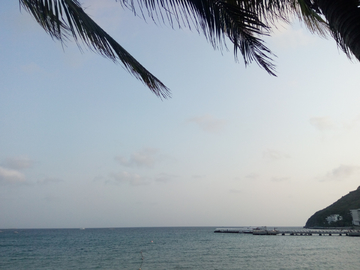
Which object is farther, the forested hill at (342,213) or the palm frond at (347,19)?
the forested hill at (342,213)

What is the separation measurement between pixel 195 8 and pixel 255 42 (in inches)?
24.6

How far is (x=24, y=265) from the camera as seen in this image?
95.0 feet

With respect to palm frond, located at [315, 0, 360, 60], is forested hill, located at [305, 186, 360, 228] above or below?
above

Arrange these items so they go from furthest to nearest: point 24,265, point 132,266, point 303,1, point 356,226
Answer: point 356,226, point 24,265, point 132,266, point 303,1

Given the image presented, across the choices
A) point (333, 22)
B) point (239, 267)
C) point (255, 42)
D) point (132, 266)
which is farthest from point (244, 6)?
point (132, 266)

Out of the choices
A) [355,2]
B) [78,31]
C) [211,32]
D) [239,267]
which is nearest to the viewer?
[355,2]

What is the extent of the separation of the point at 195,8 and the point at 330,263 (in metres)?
29.7

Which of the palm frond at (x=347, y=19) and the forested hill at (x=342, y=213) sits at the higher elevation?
the forested hill at (x=342, y=213)

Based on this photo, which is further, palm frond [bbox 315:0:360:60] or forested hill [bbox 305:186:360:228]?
forested hill [bbox 305:186:360:228]

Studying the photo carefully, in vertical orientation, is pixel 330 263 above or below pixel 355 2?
below

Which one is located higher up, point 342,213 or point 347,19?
point 342,213

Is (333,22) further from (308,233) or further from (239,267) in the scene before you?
(308,233)

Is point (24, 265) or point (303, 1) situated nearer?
point (303, 1)

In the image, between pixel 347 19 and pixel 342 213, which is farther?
pixel 342 213
